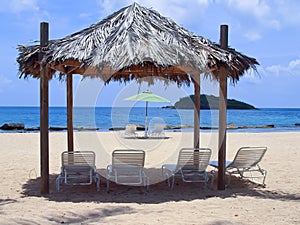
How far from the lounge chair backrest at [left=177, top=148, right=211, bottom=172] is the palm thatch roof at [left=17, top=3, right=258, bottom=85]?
4.05 ft

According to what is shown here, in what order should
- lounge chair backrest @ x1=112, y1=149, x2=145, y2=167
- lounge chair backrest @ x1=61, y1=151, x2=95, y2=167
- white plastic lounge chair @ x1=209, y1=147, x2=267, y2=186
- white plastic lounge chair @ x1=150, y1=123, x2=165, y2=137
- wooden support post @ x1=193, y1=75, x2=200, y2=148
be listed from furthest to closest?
white plastic lounge chair @ x1=150, y1=123, x2=165, y2=137 < wooden support post @ x1=193, y1=75, x2=200, y2=148 < white plastic lounge chair @ x1=209, y1=147, x2=267, y2=186 < lounge chair backrest @ x1=61, y1=151, x2=95, y2=167 < lounge chair backrest @ x1=112, y1=149, x2=145, y2=167

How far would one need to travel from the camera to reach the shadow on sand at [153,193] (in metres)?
5.91

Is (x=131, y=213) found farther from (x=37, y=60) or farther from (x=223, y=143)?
(x=37, y=60)

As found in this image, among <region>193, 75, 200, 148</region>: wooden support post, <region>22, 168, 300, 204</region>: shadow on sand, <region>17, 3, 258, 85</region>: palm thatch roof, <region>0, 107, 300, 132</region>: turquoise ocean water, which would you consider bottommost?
<region>22, 168, 300, 204</region>: shadow on sand

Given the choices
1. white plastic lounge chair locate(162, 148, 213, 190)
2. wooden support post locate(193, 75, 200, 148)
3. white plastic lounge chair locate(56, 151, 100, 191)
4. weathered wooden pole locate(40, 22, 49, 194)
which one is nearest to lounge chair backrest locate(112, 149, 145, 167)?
white plastic lounge chair locate(56, 151, 100, 191)

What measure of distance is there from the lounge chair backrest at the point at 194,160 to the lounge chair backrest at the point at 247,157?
50cm

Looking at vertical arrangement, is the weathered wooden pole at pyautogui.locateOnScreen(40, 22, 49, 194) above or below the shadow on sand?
above

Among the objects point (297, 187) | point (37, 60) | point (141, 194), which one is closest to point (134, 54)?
point (37, 60)

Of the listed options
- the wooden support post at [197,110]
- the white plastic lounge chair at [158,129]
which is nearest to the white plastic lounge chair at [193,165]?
the wooden support post at [197,110]

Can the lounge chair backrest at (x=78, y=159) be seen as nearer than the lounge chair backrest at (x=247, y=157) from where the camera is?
Yes

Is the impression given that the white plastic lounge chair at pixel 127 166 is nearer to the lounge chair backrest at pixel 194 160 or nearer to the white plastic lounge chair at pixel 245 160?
the lounge chair backrest at pixel 194 160

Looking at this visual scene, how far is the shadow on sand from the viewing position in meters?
5.91

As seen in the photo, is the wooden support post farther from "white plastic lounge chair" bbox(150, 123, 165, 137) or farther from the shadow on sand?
"white plastic lounge chair" bbox(150, 123, 165, 137)

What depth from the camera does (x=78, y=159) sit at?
647cm
